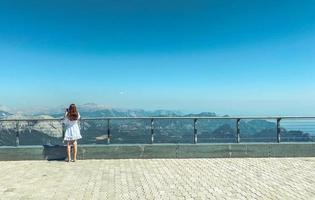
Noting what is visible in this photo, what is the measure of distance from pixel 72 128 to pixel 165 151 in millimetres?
3107

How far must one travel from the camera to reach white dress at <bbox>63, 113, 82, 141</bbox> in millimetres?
11367

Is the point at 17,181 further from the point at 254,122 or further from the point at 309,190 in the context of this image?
the point at 254,122

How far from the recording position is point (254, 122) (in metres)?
13.0

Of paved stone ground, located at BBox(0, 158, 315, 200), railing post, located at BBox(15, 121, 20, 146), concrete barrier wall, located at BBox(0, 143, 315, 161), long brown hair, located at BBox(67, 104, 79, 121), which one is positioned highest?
long brown hair, located at BBox(67, 104, 79, 121)

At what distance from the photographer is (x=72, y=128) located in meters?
11.5

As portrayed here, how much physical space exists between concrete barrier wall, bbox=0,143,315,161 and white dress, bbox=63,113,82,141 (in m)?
0.59

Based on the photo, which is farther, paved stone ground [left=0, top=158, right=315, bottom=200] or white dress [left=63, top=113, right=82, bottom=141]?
white dress [left=63, top=113, right=82, bottom=141]

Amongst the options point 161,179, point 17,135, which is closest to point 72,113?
point 17,135

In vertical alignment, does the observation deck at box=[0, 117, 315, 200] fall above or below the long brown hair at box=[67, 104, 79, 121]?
below

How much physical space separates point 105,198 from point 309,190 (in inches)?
173

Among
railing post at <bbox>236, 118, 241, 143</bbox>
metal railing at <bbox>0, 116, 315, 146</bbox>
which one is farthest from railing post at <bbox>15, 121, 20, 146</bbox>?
railing post at <bbox>236, 118, 241, 143</bbox>

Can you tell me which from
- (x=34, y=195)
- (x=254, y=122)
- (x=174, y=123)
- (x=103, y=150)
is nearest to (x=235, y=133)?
(x=254, y=122)

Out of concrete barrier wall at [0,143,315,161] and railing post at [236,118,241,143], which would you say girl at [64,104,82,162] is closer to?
concrete barrier wall at [0,143,315,161]

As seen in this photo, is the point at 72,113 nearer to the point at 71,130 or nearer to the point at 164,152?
the point at 71,130
